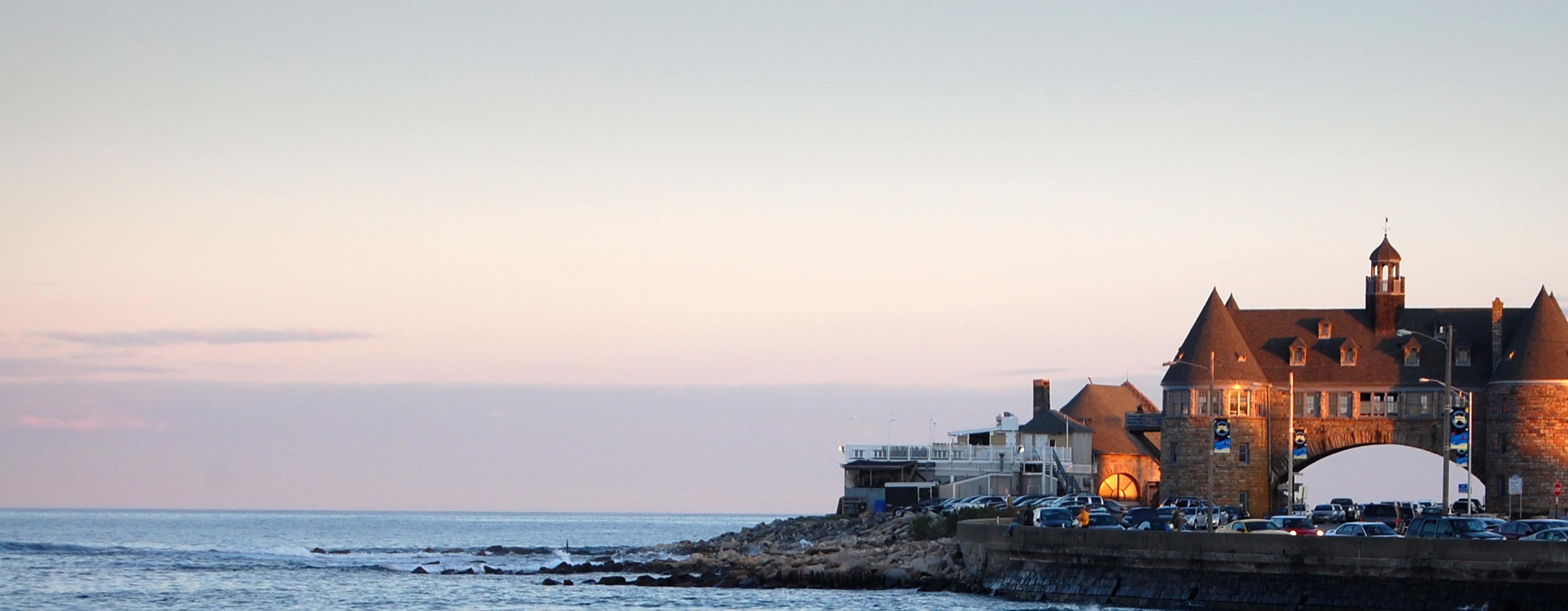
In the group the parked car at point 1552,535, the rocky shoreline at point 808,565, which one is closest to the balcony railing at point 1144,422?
the rocky shoreline at point 808,565

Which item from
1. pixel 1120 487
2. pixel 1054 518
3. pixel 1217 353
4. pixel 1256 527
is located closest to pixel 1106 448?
pixel 1120 487

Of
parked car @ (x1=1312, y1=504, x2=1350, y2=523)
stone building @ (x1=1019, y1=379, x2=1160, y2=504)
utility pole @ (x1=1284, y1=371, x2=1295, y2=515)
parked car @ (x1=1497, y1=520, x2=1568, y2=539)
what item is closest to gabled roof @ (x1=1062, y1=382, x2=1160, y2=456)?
stone building @ (x1=1019, y1=379, x2=1160, y2=504)

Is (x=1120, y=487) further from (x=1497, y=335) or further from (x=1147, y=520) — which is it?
(x=1147, y=520)

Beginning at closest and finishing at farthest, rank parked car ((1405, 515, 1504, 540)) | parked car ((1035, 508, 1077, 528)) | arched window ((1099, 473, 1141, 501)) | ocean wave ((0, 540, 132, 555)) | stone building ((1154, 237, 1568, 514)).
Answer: parked car ((1405, 515, 1504, 540)) < parked car ((1035, 508, 1077, 528)) < stone building ((1154, 237, 1568, 514)) < arched window ((1099, 473, 1141, 501)) < ocean wave ((0, 540, 132, 555))

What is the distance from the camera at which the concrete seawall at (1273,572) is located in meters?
37.2

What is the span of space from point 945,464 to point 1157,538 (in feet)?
161

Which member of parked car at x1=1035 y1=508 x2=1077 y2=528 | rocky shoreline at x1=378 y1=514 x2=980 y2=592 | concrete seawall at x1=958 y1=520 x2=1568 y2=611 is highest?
parked car at x1=1035 y1=508 x2=1077 y2=528

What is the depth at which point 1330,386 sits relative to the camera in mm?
81312

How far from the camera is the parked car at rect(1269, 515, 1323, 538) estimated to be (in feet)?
156

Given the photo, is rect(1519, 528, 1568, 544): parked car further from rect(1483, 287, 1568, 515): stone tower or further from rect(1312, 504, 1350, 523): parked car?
rect(1483, 287, 1568, 515): stone tower

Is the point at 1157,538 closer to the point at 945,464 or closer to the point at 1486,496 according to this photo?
the point at 1486,496

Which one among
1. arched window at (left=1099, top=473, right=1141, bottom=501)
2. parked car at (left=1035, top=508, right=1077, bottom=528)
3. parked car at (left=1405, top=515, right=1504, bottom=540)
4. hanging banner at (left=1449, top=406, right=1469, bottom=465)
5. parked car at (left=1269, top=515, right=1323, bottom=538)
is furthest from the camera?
arched window at (left=1099, top=473, right=1141, bottom=501)

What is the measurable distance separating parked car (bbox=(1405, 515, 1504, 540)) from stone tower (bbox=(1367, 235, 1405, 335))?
131 feet

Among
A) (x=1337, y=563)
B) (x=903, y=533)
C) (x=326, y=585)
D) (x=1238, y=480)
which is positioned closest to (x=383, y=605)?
(x=326, y=585)
